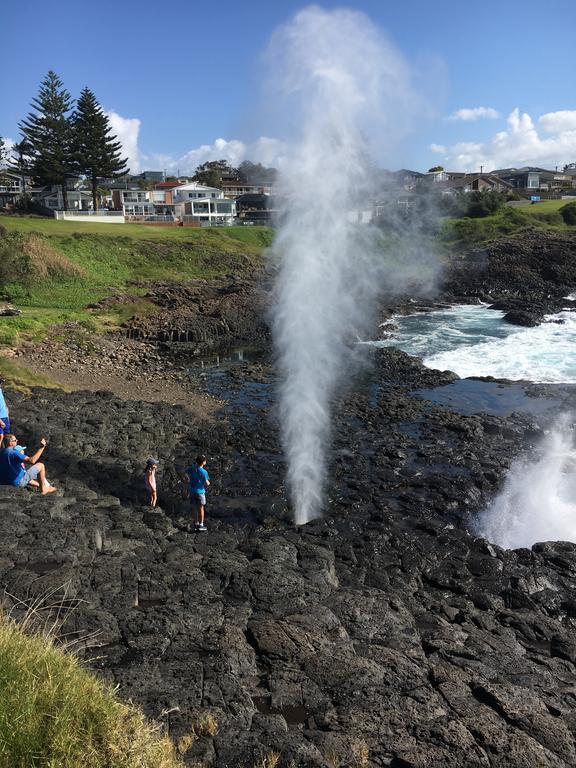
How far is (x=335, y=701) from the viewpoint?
7348 millimetres

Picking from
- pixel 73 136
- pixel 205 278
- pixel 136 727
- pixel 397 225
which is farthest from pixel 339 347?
pixel 73 136

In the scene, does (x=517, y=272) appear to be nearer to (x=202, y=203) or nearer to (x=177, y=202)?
(x=202, y=203)

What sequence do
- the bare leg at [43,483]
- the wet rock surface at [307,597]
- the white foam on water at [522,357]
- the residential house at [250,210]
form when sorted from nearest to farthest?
the wet rock surface at [307,597], the bare leg at [43,483], the white foam on water at [522,357], the residential house at [250,210]

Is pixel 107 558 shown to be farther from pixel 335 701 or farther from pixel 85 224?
pixel 85 224

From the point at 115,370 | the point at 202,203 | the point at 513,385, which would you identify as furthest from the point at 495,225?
the point at 115,370

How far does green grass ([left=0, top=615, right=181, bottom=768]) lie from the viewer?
466 centimetres

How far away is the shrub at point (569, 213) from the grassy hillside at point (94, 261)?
38.9 meters

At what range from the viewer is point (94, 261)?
4909 cm

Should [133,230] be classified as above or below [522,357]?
above

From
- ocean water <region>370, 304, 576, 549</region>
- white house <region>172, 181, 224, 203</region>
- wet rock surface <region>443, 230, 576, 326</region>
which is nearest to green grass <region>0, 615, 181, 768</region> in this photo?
ocean water <region>370, 304, 576, 549</region>

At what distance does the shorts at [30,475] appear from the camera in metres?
13.5

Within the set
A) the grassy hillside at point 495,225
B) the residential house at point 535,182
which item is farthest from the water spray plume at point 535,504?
the residential house at point 535,182

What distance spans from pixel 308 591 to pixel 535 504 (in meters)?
8.50

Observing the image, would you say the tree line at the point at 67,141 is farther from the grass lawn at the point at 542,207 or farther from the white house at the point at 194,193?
the grass lawn at the point at 542,207
